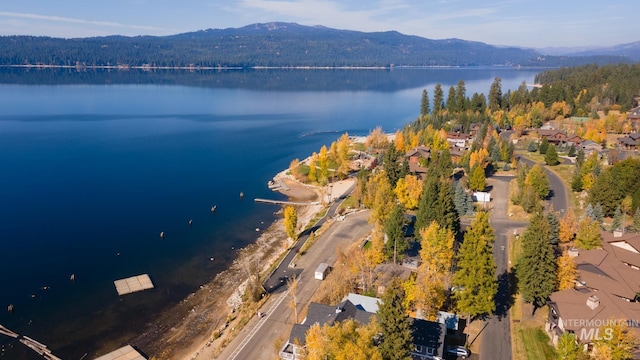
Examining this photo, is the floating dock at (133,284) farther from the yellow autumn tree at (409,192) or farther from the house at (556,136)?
the house at (556,136)

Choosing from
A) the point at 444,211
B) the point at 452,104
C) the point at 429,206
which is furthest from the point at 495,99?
the point at 429,206

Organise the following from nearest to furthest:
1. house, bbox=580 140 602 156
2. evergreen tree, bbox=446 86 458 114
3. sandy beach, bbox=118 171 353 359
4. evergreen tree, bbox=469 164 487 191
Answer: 1. sandy beach, bbox=118 171 353 359
2. evergreen tree, bbox=469 164 487 191
3. house, bbox=580 140 602 156
4. evergreen tree, bbox=446 86 458 114

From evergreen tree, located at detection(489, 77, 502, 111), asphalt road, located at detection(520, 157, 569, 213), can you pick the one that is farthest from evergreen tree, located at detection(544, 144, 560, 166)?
evergreen tree, located at detection(489, 77, 502, 111)

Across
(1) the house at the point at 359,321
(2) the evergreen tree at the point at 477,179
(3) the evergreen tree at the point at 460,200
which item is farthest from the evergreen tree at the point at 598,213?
(1) the house at the point at 359,321

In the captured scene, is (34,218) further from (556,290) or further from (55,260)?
(556,290)

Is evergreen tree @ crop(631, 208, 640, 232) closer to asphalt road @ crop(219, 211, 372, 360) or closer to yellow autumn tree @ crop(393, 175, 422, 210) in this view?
yellow autumn tree @ crop(393, 175, 422, 210)

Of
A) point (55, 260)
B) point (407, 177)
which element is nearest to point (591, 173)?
point (407, 177)
